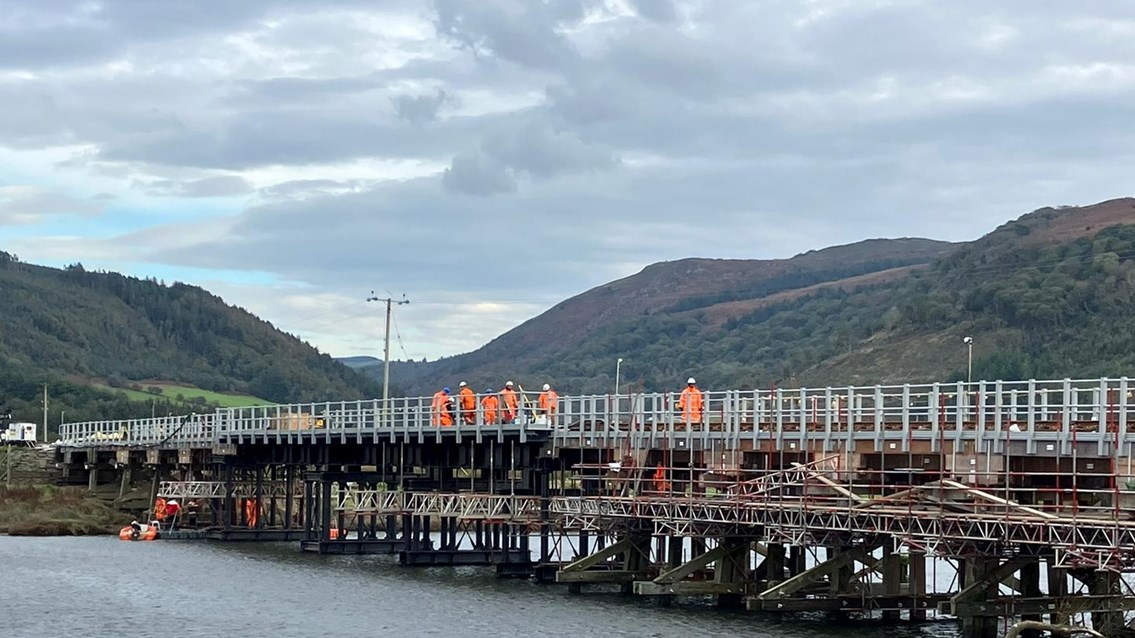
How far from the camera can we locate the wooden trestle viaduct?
3900cm

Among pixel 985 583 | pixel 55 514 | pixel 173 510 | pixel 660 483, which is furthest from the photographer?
pixel 55 514

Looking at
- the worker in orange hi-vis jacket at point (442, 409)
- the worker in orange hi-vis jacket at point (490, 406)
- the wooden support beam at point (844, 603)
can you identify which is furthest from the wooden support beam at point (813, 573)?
the worker in orange hi-vis jacket at point (442, 409)

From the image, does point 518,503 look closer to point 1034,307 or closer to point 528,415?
point 528,415

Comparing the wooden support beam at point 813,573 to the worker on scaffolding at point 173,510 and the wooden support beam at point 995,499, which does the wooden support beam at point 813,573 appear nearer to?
the wooden support beam at point 995,499

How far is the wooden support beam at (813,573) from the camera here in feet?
148

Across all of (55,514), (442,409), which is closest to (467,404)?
(442,409)

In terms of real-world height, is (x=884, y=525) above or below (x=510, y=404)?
below

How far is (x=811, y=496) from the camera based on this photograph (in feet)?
147

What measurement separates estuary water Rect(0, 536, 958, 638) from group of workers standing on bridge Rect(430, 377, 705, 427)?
16.7 feet

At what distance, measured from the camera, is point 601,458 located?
5734cm

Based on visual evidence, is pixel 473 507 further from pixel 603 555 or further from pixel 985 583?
pixel 985 583

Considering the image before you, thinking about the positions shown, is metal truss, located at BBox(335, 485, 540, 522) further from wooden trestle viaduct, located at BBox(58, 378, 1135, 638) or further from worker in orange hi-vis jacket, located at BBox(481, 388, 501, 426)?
worker in orange hi-vis jacket, located at BBox(481, 388, 501, 426)

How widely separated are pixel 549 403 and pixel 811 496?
15.9m

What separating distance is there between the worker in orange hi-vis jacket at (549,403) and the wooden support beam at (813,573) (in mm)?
14523
